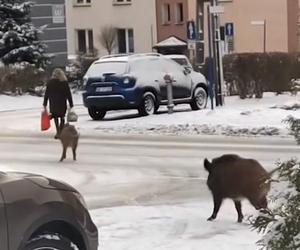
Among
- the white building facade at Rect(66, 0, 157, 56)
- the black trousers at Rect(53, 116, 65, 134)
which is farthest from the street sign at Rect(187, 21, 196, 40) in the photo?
the white building facade at Rect(66, 0, 157, 56)

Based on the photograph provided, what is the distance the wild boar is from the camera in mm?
9047

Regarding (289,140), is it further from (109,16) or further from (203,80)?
(109,16)

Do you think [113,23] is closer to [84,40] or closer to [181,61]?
[84,40]

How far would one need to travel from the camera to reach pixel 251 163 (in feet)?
30.2

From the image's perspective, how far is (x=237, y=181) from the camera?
9.17m

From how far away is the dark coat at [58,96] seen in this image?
19.3 m

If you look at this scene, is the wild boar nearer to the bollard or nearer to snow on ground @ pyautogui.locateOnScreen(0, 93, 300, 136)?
snow on ground @ pyautogui.locateOnScreen(0, 93, 300, 136)

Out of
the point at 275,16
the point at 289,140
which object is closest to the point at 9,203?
the point at 289,140

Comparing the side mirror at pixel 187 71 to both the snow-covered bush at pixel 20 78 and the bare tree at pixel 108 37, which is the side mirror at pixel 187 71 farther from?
the bare tree at pixel 108 37

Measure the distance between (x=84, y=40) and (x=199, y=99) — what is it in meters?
34.1

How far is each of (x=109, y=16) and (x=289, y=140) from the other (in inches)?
1572

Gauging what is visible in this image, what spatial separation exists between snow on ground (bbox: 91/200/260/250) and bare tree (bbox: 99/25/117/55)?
45.4 m

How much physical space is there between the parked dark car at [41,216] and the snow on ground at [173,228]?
1.75m

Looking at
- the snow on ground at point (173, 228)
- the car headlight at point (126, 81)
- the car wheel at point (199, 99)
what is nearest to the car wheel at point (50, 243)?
the snow on ground at point (173, 228)
